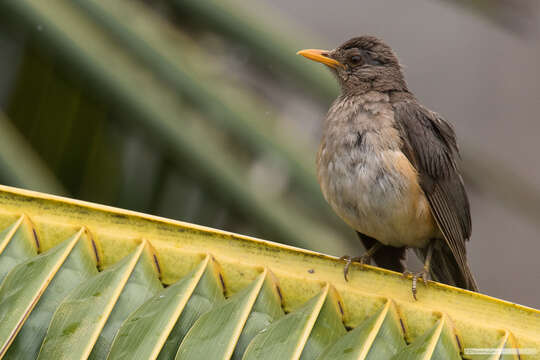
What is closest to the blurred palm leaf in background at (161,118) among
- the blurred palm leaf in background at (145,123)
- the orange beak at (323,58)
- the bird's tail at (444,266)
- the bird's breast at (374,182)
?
the blurred palm leaf in background at (145,123)

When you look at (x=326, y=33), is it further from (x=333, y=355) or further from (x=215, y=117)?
(x=333, y=355)

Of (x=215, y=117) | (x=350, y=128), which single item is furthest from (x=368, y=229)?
(x=215, y=117)

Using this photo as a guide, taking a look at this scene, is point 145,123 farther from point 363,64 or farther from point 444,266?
point 363,64

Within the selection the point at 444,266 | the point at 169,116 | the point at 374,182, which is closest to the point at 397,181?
the point at 374,182

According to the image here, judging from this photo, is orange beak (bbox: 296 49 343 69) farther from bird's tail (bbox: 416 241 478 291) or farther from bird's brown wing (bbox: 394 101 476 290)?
bird's tail (bbox: 416 241 478 291)

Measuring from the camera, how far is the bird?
3.15 m

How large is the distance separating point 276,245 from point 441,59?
22.0 feet

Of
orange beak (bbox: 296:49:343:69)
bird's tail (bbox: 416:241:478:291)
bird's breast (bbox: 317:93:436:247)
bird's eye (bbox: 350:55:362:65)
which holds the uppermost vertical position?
bird's eye (bbox: 350:55:362:65)

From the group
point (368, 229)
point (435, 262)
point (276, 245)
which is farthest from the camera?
point (435, 262)

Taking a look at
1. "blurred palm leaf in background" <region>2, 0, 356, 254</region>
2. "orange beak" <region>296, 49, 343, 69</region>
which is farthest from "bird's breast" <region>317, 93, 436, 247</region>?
"orange beak" <region>296, 49, 343, 69</region>

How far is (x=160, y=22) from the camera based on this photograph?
290cm

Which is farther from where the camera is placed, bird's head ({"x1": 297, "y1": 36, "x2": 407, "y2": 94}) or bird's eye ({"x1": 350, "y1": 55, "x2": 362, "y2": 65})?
bird's eye ({"x1": 350, "y1": 55, "x2": 362, "y2": 65})

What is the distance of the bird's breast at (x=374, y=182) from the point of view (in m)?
3.13

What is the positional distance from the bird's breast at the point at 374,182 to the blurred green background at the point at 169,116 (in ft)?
0.46
